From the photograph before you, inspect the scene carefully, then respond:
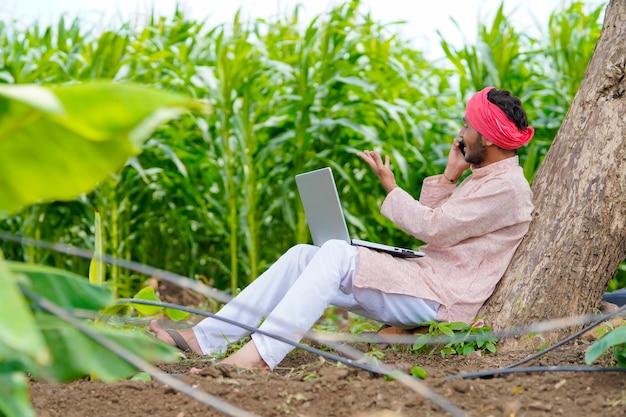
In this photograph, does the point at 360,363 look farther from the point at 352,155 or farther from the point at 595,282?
the point at 352,155

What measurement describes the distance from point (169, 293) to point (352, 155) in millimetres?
1615

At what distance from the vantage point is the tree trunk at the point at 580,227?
2787 millimetres

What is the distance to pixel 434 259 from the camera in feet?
9.37

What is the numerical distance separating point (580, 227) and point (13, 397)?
6.80ft

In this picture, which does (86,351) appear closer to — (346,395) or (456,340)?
(346,395)

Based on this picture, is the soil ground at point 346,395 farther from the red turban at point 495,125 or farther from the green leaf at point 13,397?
the red turban at point 495,125

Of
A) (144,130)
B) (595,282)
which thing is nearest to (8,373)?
(144,130)

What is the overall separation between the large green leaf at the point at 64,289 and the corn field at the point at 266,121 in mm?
2800

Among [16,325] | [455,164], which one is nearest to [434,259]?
[455,164]

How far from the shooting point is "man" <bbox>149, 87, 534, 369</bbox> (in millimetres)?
2723

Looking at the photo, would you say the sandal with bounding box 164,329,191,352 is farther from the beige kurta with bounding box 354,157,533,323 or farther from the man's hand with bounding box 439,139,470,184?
the man's hand with bounding box 439,139,470,184

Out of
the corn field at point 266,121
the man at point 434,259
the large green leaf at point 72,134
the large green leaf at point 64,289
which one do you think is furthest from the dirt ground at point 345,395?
the corn field at point 266,121

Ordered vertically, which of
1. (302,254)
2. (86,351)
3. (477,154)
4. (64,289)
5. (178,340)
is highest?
(477,154)

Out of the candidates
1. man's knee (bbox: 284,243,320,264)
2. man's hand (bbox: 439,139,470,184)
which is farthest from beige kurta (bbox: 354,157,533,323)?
man's knee (bbox: 284,243,320,264)
